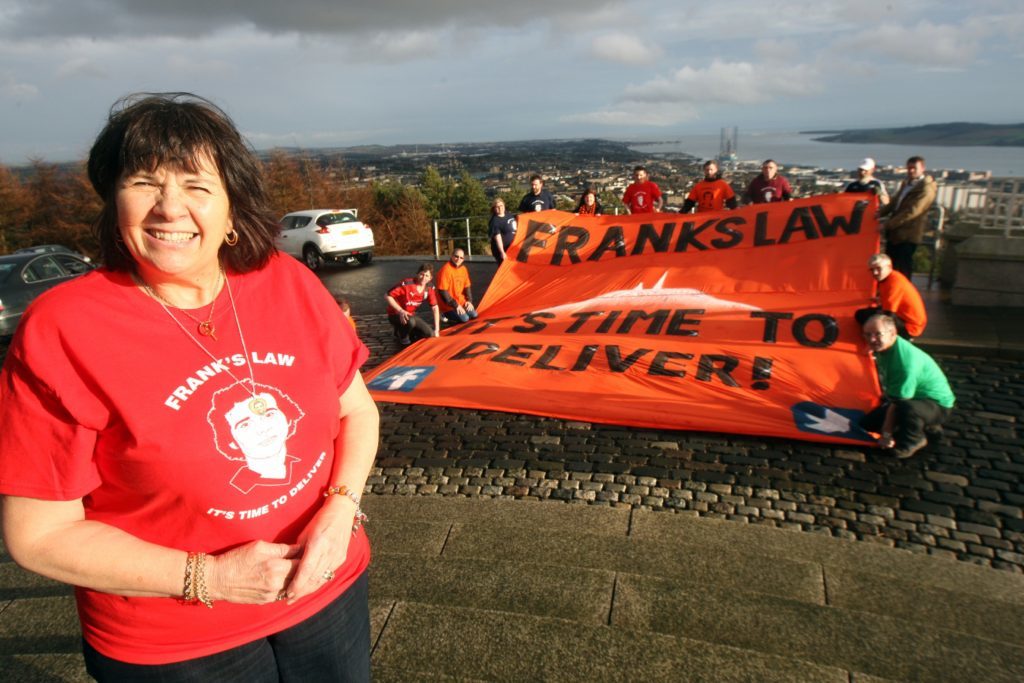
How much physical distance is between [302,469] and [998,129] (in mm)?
74423

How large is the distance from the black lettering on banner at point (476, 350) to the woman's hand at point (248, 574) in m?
6.53

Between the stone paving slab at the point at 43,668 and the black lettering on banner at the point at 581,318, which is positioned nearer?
the stone paving slab at the point at 43,668

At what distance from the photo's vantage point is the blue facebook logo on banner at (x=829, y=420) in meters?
6.03

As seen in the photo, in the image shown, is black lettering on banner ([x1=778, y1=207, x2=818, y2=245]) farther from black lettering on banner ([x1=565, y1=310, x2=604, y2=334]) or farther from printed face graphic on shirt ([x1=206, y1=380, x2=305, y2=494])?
printed face graphic on shirt ([x1=206, y1=380, x2=305, y2=494])

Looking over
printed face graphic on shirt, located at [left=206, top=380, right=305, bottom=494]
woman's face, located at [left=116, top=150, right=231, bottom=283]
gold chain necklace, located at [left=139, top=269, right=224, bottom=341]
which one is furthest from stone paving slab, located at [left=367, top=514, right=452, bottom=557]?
woman's face, located at [left=116, top=150, right=231, bottom=283]

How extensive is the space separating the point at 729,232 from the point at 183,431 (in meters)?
8.87

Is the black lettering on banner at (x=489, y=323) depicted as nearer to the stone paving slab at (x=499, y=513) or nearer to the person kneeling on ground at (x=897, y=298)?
the stone paving slab at (x=499, y=513)

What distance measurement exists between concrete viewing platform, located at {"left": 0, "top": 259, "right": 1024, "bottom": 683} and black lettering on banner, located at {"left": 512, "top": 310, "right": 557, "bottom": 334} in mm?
1470

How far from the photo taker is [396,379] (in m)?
8.08

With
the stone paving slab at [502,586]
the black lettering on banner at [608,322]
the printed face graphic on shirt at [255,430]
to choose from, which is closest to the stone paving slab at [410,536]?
the stone paving slab at [502,586]

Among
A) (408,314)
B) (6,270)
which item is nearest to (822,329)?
(408,314)

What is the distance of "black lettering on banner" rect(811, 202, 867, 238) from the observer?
8656mm

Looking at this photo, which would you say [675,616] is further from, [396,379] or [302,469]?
[396,379]

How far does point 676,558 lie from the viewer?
4.02m
